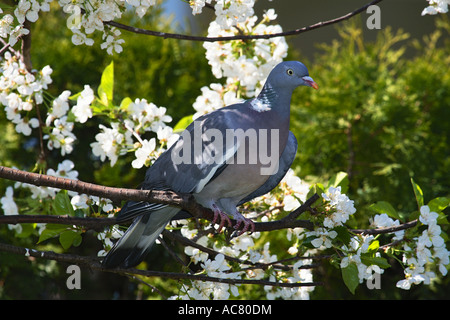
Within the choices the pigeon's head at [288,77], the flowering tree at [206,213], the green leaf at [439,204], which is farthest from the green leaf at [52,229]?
the green leaf at [439,204]

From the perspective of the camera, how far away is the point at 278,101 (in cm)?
208

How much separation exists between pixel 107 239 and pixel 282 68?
0.97m

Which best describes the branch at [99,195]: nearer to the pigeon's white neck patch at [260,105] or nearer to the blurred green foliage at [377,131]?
the pigeon's white neck patch at [260,105]

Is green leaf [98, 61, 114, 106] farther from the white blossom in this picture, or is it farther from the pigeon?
the pigeon

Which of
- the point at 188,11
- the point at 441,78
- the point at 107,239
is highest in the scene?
the point at 188,11

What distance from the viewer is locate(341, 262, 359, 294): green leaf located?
5.85 feet

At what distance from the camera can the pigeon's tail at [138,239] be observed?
6.46ft

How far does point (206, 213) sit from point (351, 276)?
54 cm

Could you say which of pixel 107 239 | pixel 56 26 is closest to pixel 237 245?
pixel 107 239

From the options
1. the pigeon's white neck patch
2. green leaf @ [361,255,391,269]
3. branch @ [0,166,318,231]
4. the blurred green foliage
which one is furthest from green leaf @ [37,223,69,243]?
the blurred green foliage

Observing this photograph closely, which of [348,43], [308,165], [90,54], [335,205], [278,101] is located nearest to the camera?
[335,205]

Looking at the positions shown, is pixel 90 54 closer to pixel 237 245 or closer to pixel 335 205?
pixel 237 245

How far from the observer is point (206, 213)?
189 centimetres

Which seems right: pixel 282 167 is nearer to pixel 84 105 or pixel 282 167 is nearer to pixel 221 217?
pixel 221 217
